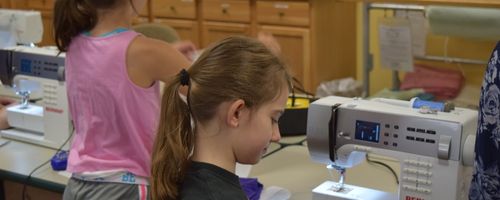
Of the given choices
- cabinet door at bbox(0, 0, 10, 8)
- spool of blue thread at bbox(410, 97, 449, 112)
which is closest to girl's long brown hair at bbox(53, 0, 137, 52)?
spool of blue thread at bbox(410, 97, 449, 112)

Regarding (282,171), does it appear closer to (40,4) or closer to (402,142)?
(402,142)

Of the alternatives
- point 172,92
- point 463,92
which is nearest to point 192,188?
point 172,92

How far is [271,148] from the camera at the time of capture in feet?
6.89

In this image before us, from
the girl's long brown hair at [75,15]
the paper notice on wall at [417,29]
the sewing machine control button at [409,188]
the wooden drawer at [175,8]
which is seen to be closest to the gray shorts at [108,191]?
the girl's long brown hair at [75,15]

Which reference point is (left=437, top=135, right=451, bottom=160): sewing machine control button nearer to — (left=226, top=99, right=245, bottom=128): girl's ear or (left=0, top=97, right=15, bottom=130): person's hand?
(left=226, top=99, right=245, bottom=128): girl's ear

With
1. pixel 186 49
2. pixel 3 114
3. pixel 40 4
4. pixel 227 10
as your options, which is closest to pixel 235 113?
pixel 186 49

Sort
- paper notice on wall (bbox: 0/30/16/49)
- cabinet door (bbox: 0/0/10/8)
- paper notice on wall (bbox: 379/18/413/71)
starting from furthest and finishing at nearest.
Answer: cabinet door (bbox: 0/0/10/8) < paper notice on wall (bbox: 379/18/413/71) < paper notice on wall (bbox: 0/30/16/49)

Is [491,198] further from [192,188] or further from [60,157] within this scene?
[60,157]

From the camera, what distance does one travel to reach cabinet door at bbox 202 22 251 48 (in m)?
4.22

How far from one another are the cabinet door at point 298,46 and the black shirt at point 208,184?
2.85 meters

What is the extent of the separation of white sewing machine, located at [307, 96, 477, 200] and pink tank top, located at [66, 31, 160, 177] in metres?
0.39

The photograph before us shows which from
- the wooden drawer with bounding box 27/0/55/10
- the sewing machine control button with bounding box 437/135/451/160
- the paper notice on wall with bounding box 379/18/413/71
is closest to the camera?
the sewing machine control button with bounding box 437/135/451/160

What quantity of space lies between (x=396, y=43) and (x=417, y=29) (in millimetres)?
170

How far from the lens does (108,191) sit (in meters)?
1.62
